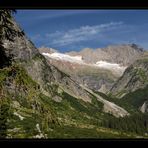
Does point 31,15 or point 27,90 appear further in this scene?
point 31,15

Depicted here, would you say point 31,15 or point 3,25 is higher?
point 31,15
